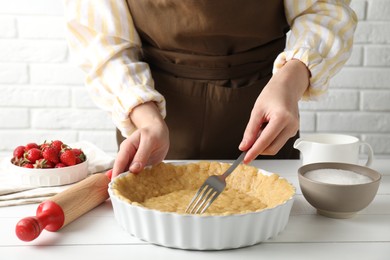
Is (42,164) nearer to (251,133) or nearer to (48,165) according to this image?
(48,165)

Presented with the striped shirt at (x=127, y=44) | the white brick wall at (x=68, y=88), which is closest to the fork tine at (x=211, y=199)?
the striped shirt at (x=127, y=44)

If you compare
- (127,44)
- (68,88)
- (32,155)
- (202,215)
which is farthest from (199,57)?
(68,88)

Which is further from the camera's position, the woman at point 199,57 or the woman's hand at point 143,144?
the woman at point 199,57

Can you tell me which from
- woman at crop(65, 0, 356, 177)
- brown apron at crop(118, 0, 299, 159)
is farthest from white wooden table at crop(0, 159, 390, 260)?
brown apron at crop(118, 0, 299, 159)

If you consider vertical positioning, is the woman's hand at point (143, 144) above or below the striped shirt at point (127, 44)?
below

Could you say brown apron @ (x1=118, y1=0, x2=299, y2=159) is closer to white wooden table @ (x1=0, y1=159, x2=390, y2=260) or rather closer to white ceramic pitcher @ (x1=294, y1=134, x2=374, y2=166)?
white ceramic pitcher @ (x1=294, y1=134, x2=374, y2=166)

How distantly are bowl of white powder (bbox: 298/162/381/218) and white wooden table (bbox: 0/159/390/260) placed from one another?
2 centimetres

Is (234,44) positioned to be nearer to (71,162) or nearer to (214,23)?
(214,23)

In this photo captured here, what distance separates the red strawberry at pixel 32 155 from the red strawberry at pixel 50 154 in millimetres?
11

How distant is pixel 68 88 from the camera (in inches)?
77.5

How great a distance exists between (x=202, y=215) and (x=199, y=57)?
542mm

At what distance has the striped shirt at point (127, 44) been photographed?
114 centimetres

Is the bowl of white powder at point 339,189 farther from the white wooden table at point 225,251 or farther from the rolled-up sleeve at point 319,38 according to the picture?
the rolled-up sleeve at point 319,38

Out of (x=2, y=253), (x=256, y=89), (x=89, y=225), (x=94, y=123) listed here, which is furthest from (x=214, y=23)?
(x=94, y=123)
